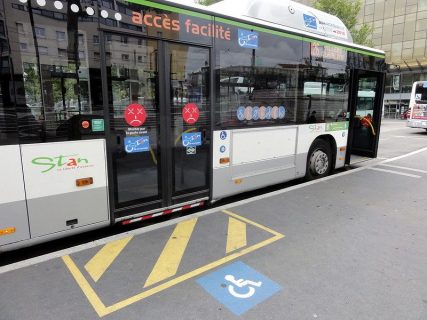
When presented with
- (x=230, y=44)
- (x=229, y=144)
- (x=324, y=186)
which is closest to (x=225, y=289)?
(x=229, y=144)

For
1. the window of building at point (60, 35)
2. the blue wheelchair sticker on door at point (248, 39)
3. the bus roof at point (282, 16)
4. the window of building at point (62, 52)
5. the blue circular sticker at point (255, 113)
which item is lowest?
the blue circular sticker at point (255, 113)

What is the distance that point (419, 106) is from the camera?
18.2 m

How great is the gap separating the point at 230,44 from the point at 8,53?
3.01 m

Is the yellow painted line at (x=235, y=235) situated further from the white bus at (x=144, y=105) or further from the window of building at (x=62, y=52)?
the window of building at (x=62, y=52)

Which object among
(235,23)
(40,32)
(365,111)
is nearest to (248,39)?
(235,23)

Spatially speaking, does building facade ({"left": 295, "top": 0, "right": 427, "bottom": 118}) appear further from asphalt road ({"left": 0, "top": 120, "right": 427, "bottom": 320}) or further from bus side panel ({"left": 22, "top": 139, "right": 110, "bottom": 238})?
bus side panel ({"left": 22, "top": 139, "right": 110, "bottom": 238})

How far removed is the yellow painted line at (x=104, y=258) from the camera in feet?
11.1

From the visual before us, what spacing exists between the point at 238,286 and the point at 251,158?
8.99 ft

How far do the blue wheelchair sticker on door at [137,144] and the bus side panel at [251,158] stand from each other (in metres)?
1.19

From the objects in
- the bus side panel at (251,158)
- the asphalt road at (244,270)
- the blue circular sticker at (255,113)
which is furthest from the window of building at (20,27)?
the blue circular sticker at (255,113)

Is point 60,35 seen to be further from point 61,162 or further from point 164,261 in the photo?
point 164,261

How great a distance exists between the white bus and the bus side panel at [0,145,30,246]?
0.01 metres

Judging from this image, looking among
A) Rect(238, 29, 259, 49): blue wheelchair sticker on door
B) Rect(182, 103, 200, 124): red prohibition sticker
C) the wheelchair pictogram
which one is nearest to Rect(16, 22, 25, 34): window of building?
Rect(182, 103, 200, 124): red prohibition sticker

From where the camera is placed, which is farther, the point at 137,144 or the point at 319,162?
the point at 319,162
